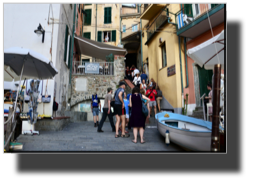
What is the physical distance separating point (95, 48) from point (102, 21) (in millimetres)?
6993

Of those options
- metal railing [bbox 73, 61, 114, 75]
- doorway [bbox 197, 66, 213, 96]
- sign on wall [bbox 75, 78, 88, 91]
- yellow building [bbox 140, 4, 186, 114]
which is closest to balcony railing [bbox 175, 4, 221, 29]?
yellow building [bbox 140, 4, 186, 114]

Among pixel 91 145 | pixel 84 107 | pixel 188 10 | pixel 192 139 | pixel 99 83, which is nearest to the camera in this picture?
pixel 192 139

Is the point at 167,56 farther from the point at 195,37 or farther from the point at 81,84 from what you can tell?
the point at 81,84

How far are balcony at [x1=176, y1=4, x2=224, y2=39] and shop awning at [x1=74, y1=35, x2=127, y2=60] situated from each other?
4425 millimetres

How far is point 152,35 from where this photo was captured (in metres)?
13.0

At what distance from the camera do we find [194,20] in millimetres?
8062

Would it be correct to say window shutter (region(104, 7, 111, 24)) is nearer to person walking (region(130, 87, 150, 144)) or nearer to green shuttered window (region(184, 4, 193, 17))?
green shuttered window (region(184, 4, 193, 17))

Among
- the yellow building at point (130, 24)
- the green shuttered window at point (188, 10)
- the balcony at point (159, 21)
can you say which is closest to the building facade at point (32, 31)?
the green shuttered window at point (188, 10)

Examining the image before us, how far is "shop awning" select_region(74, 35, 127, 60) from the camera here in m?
12.3

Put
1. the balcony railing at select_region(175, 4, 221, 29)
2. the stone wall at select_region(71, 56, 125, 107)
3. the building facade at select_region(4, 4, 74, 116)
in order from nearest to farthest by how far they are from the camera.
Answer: the building facade at select_region(4, 4, 74, 116) < the balcony railing at select_region(175, 4, 221, 29) < the stone wall at select_region(71, 56, 125, 107)

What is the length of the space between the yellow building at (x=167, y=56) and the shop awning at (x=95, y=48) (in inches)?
97.9

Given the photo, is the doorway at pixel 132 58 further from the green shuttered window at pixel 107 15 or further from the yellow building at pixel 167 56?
the yellow building at pixel 167 56

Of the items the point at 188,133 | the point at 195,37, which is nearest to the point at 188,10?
the point at 195,37

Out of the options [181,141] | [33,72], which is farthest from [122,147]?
[33,72]
